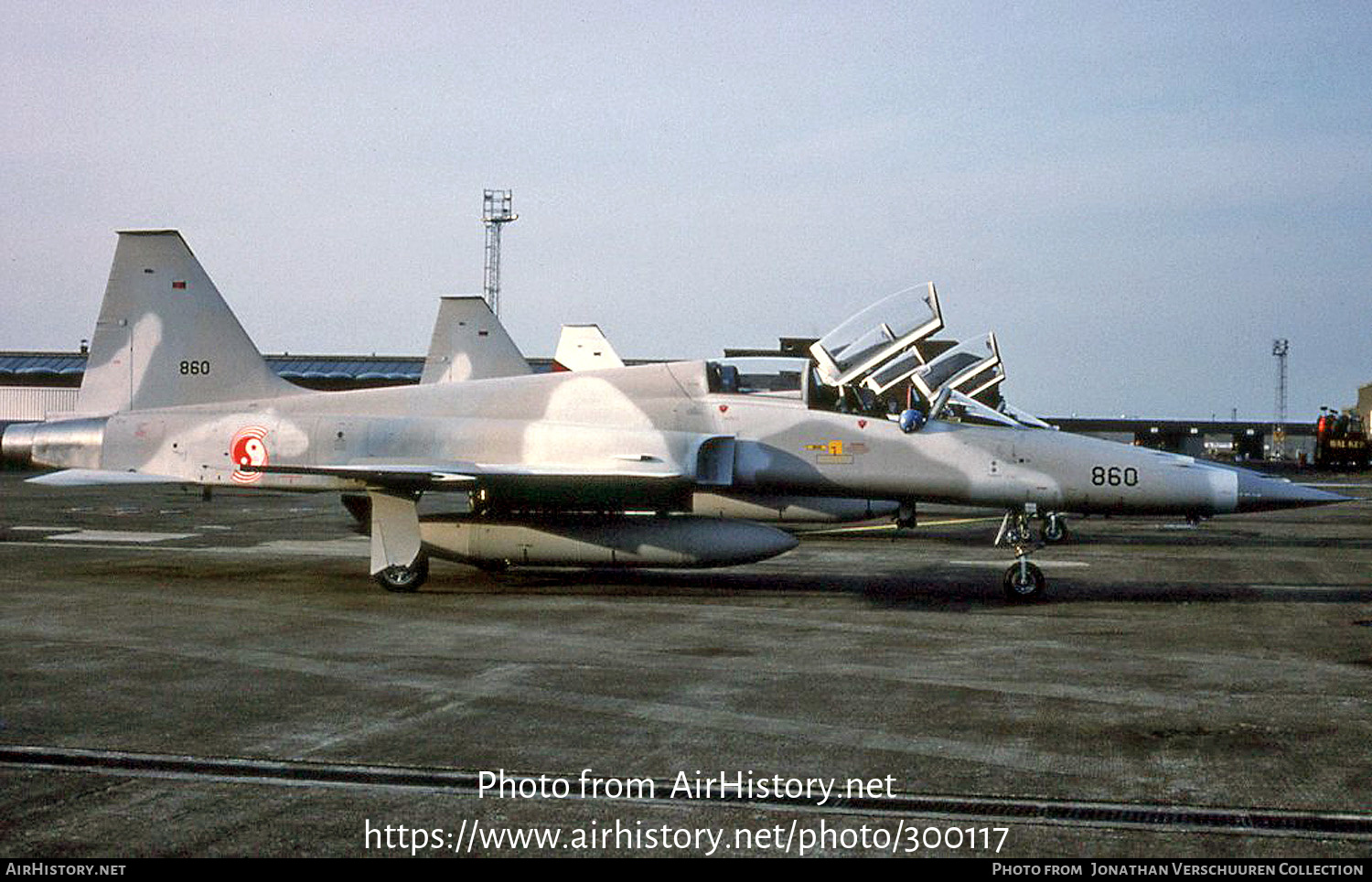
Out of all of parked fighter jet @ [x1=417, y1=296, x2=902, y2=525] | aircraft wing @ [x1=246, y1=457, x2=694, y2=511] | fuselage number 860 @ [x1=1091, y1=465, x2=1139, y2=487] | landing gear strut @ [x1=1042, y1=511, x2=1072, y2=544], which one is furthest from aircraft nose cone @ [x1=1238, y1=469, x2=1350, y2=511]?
landing gear strut @ [x1=1042, y1=511, x2=1072, y2=544]

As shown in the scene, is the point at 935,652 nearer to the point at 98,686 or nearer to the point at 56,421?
the point at 98,686

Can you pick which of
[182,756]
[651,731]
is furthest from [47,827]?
[651,731]

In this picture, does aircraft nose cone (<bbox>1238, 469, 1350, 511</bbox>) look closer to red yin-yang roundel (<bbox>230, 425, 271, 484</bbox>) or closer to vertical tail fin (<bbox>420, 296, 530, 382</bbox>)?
red yin-yang roundel (<bbox>230, 425, 271, 484</bbox>)

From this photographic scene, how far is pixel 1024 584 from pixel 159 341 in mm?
11505

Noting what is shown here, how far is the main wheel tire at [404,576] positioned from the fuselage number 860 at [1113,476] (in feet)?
25.8

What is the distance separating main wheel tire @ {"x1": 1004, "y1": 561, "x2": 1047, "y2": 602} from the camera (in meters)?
14.8

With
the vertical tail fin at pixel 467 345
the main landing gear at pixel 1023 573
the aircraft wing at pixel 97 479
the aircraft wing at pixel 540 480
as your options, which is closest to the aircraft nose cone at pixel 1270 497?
the main landing gear at pixel 1023 573

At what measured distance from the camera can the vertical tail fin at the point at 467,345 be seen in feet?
97.6

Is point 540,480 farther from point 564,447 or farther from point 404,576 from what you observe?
point 404,576

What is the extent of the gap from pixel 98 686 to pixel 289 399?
817 centimetres

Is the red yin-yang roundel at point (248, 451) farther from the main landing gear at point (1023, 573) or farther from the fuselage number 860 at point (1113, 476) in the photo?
the fuselage number 860 at point (1113, 476)

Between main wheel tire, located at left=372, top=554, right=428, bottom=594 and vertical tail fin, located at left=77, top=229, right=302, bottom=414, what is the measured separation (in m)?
3.48

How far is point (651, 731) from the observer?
25.9ft

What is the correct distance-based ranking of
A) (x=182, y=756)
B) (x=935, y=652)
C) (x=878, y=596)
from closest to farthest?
(x=182, y=756), (x=935, y=652), (x=878, y=596)
